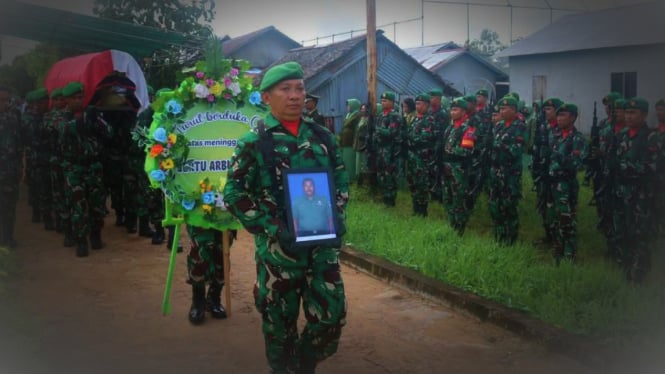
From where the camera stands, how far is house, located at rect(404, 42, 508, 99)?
26578 mm

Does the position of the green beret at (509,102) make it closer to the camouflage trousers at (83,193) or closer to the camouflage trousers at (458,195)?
the camouflage trousers at (458,195)

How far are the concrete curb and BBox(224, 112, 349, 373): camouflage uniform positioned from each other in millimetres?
1899

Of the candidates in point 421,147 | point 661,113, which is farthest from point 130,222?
point 661,113

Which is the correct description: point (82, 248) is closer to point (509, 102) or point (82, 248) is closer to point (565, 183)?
point (509, 102)

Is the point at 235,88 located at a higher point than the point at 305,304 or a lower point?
higher

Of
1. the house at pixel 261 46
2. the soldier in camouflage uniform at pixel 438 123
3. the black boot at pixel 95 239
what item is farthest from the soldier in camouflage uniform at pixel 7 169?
the house at pixel 261 46

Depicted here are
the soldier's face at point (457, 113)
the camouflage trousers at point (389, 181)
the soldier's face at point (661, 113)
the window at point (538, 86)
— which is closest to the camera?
the soldier's face at point (661, 113)

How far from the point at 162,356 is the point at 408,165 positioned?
6793mm

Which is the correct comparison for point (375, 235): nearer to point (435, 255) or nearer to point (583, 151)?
point (435, 255)

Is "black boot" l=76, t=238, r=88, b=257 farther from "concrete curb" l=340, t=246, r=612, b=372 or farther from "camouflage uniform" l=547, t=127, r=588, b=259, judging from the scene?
"camouflage uniform" l=547, t=127, r=588, b=259

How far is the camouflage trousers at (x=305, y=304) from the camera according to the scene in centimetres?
347

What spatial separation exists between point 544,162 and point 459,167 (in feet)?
3.79

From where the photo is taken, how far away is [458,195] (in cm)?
807

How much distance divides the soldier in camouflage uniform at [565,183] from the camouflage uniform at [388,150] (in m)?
3.80
